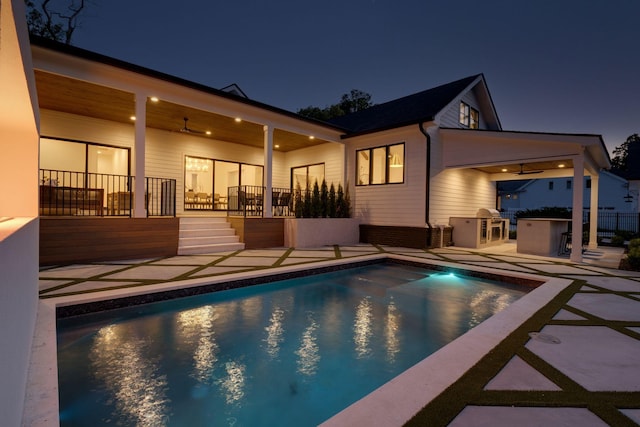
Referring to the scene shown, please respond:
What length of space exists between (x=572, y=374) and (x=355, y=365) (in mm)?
1732

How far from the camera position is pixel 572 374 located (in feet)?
7.74

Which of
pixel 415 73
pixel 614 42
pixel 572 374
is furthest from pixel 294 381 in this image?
pixel 415 73

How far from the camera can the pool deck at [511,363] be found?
73.6 inches

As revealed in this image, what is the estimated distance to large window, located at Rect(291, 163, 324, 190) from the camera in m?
12.9

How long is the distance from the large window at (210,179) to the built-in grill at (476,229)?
8.11m

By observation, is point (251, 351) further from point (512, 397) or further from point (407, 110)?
point (407, 110)

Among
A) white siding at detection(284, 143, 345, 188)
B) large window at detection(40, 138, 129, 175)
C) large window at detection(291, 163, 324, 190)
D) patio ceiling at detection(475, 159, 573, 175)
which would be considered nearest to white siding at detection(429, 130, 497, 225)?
patio ceiling at detection(475, 159, 573, 175)

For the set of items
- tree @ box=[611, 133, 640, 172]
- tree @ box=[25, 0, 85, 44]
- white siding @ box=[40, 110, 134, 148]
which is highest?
tree @ box=[25, 0, 85, 44]

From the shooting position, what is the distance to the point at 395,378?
88.7 inches

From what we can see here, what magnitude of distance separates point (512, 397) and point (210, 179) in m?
12.0

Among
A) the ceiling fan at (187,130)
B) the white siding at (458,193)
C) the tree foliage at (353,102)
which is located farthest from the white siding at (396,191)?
the tree foliage at (353,102)

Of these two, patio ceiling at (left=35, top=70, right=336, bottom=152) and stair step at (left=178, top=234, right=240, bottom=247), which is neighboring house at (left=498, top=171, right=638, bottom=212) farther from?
stair step at (left=178, top=234, right=240, bottom=247)

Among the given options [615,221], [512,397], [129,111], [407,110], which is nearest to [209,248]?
[129,111]

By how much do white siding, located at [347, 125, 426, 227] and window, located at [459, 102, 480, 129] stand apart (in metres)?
3.11
